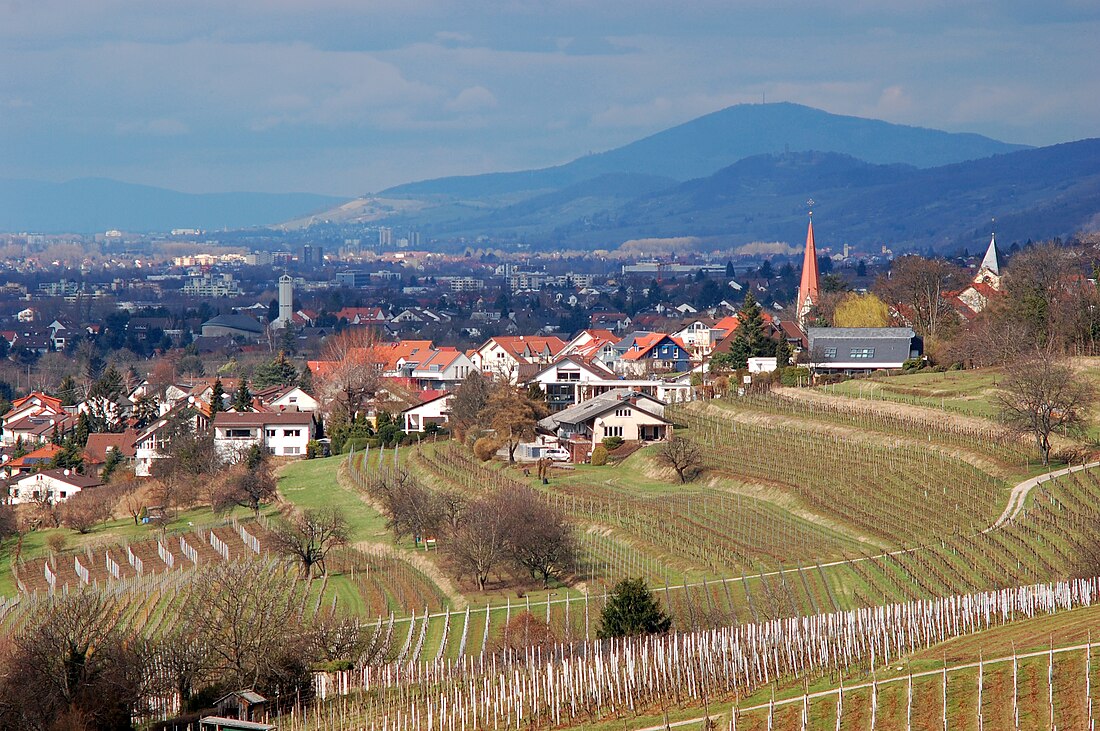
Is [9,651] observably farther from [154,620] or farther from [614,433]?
[614,433]

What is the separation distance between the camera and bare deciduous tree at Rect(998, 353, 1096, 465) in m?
34.4

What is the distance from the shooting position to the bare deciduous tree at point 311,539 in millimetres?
32906

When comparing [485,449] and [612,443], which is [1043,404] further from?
[485,449]

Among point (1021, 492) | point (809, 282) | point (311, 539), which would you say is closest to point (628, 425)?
point (311, 539)

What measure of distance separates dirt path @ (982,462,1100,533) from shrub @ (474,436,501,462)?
16632 mm

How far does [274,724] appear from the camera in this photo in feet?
70.1

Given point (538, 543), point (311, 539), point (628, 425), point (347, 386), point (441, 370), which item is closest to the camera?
point (538, 543)

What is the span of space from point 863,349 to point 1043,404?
813 inches

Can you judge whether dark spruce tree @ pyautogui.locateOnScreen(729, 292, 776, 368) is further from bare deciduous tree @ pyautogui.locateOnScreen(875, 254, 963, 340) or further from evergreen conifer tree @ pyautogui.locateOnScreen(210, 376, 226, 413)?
evergreen conifer tree @ pyautogui.locateOnScreen(210, 376, 226, 413)

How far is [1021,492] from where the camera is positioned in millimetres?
31734

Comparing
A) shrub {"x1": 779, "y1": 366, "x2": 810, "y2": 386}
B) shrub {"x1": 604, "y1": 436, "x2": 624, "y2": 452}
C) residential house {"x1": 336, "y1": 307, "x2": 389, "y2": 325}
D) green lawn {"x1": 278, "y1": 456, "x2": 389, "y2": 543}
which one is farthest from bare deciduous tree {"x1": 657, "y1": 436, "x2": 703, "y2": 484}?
residential house {"x1": 336, "y1": 307, "x2": 389, "y2": 325}

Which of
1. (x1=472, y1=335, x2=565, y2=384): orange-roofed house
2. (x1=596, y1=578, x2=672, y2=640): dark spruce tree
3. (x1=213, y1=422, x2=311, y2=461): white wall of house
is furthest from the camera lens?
(x1=472, y1=335, x2=565, y2=384): orange-roofed house

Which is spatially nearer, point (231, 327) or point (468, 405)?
point (468, 405)

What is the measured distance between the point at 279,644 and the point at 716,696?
6.37 metres
